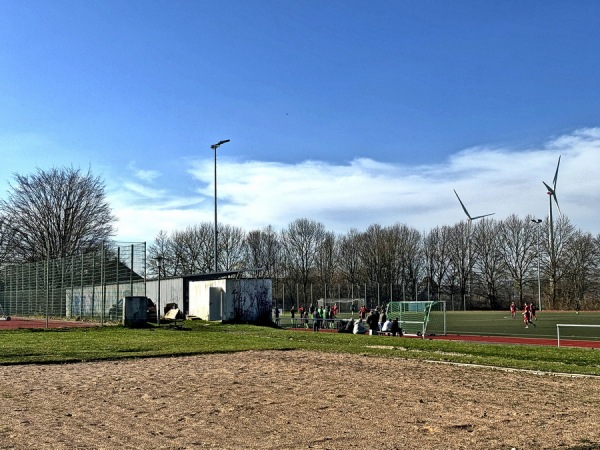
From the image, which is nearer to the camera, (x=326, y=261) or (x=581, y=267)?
(x=581, y=267)

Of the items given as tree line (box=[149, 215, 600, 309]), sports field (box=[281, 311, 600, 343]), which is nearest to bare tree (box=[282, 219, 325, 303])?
tree line (box=[149, 215, 600, 309])

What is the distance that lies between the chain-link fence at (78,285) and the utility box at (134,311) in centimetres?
135

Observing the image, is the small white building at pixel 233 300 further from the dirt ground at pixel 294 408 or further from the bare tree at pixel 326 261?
the bare tree at pixel 326 261

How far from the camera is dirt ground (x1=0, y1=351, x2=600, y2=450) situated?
22.3 feet

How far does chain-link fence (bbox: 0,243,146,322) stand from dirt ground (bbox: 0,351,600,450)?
22.7 metres

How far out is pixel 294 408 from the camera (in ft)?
28.8

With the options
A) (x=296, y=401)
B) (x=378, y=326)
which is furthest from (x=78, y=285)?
(x=296, y=401)

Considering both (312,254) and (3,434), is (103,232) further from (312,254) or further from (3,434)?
(3,434)

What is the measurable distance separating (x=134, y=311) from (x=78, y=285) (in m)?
10.0

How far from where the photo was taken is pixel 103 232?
61.1 m

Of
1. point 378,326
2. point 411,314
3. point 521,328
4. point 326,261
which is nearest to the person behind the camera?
point 378,326

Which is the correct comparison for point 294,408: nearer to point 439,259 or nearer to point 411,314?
point 411,314

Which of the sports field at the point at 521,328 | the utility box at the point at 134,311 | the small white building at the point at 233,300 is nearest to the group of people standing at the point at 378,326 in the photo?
the sports field at the point at 521,328

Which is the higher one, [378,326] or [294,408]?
[294,408]
